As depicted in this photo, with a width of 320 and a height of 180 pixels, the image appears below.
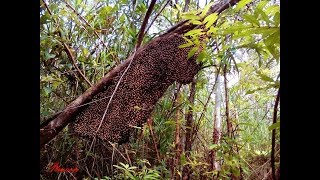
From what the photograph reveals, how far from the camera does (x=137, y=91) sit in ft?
4.49

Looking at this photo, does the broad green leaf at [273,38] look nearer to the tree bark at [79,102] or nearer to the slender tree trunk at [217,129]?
the tree bark at [79,102]

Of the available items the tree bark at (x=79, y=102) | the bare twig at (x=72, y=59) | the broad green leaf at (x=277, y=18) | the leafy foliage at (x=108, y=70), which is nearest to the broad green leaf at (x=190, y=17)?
the tree bark at (x=79, y=102)

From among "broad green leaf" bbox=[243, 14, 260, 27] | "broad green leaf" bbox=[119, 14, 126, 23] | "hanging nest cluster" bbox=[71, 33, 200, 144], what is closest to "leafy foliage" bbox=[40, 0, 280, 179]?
"broad green leaf" bbox=[119, 14, 126, 23]

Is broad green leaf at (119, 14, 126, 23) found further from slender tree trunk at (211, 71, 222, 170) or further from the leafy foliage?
slender tree trunk at (211, 71, 222, 170)

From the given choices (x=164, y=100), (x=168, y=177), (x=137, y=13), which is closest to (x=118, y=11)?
(x=137, y=13)

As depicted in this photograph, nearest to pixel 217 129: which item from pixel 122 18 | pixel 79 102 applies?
pixel 122 18

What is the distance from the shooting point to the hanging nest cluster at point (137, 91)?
1.31m

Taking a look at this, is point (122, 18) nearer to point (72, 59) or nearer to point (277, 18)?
point (72, 59)

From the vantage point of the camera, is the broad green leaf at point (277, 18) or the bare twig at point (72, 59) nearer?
the broad green leaf at point (277, 18)

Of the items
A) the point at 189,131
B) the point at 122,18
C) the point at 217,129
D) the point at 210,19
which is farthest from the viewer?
the point at 189,131

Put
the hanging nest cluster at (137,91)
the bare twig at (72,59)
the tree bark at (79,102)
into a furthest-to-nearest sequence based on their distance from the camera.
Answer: the bare twig at (72,59) → the hanging nest cluster at (137,91) → the tree bark at (79,102)

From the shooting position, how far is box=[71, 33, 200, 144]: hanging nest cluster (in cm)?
131

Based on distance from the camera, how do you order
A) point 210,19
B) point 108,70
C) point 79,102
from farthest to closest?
point 108,70 → point 79,102 → point 210,19
